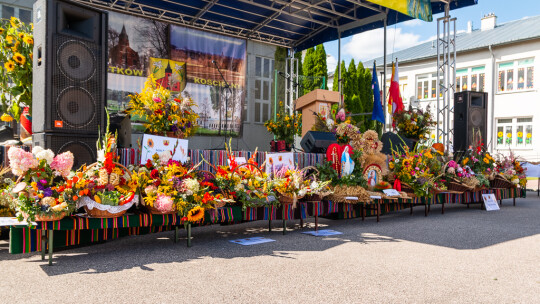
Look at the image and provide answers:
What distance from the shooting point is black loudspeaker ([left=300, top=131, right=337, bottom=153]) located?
263 inches

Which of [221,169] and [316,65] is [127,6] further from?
[316,65]

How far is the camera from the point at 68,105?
3.96m

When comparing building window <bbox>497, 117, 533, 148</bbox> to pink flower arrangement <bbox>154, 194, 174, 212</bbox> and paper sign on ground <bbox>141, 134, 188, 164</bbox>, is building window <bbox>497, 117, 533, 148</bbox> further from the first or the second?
pink flower arrangement <bbox>154, 194, 174, 212</bbox>

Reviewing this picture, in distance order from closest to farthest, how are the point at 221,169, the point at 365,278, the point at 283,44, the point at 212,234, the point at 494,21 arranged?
the point at 365,278
the point at 221,169
the point at 212,234
the point at 283,44
the point at 494,21

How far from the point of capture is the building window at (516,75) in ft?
59.5

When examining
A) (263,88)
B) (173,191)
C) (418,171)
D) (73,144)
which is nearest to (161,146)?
(173,191)

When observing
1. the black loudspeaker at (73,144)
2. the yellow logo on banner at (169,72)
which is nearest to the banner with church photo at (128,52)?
the yellow logo on banner at (169,72)

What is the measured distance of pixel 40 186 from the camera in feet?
11.3

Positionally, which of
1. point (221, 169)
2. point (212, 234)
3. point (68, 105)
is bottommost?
point (212, 234)

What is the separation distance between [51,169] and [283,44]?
932cm

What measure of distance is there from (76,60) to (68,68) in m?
0.12

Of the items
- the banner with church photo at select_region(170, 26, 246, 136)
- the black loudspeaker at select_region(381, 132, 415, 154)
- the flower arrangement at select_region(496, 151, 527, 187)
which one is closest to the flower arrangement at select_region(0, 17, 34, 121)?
the banner with church photo at select_region(170, 26, 246, 136)

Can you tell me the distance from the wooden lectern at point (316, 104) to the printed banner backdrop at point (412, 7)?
1853 millimetres

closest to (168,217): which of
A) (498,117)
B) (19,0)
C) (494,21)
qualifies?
(19,0)
